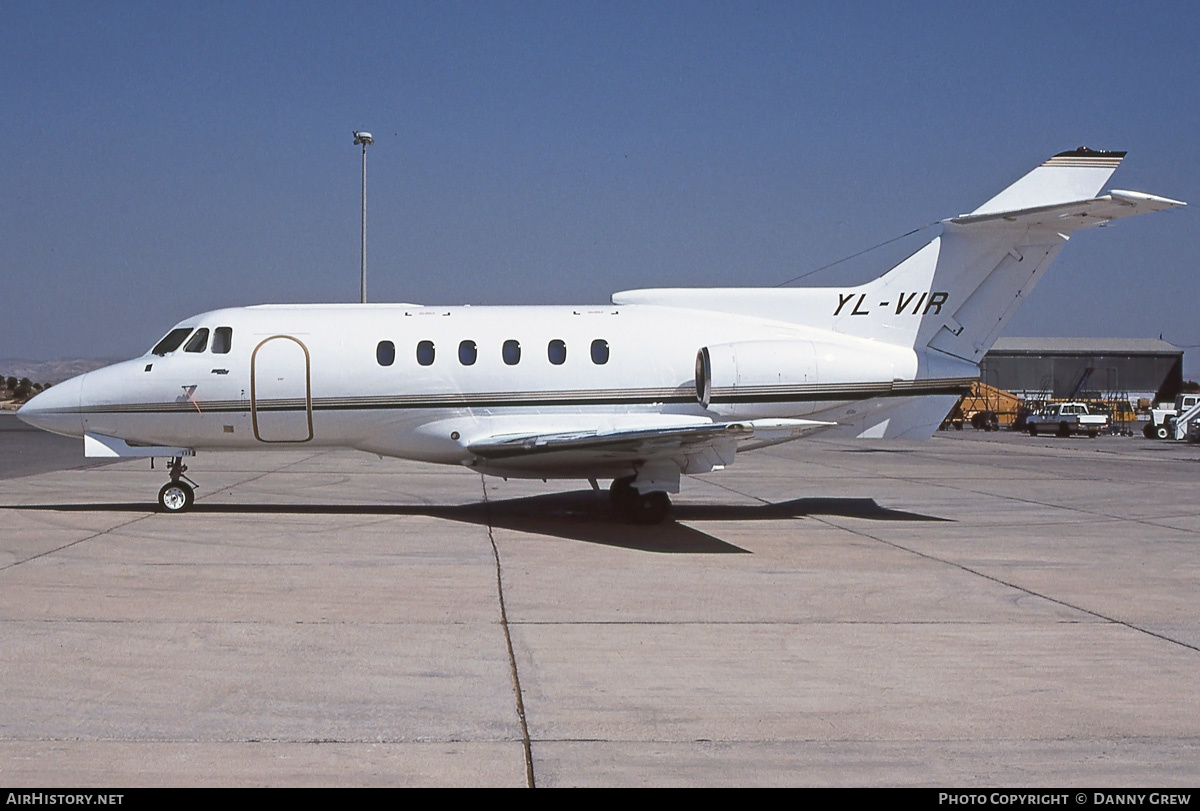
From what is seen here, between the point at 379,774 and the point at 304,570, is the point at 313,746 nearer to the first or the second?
the point at 379,774

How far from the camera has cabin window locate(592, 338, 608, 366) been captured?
15.7 m

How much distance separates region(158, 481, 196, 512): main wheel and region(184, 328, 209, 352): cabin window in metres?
1.97

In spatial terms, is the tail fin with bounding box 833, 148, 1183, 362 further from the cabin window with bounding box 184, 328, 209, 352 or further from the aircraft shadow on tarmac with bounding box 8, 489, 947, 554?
the cabin window with bounding box 184, 328, 209, 352

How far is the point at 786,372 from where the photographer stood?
15438 mm

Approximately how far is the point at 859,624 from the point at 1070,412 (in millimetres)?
51855

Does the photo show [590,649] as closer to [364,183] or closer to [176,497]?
[176,497]

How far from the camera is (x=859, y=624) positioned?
9.03 metres

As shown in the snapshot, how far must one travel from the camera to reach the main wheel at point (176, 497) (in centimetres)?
1588

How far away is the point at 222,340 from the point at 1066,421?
48.8 meters

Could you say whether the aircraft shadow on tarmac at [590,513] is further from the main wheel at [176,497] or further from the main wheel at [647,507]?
the main wheel at [176,497]

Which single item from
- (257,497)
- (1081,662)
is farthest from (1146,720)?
(257,497)

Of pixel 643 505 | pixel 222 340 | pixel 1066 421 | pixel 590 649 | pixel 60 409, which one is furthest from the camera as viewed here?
pixel 1066 421

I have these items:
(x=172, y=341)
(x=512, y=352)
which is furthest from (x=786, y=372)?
(x=172, y=341)

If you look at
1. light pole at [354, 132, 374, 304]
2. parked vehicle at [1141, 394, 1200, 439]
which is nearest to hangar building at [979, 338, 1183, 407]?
parked vehicle at [1141, 394, 1200, 439]
